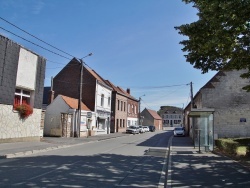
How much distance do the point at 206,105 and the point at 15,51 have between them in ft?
60.1

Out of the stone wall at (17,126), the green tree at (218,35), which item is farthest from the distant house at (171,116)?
the green tree at (218,35)

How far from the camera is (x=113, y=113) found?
48812 millimetres

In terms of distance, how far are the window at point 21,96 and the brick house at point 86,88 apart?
16982 mm

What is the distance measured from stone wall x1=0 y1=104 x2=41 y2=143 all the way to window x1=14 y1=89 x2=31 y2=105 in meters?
1.03

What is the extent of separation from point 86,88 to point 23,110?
1908 cm

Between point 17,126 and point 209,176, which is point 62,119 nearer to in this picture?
point 17,126

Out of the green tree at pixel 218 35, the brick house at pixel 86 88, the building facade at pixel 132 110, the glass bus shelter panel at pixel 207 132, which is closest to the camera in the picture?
the green tree at pixel 218 35

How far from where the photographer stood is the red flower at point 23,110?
65.7 ft

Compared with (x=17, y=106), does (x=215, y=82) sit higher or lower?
higher

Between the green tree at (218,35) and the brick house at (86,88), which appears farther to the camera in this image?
the brick house at (86,88)

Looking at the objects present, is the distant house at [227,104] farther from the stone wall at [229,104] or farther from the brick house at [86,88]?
the brick house at [86,88]

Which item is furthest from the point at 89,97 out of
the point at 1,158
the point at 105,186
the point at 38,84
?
the point at 105,186

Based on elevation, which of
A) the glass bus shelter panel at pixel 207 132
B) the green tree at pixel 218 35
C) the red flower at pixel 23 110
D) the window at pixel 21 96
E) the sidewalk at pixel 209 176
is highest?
the green tree at pixel 218 35

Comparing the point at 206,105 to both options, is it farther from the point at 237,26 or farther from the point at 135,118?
the point at 135,118
